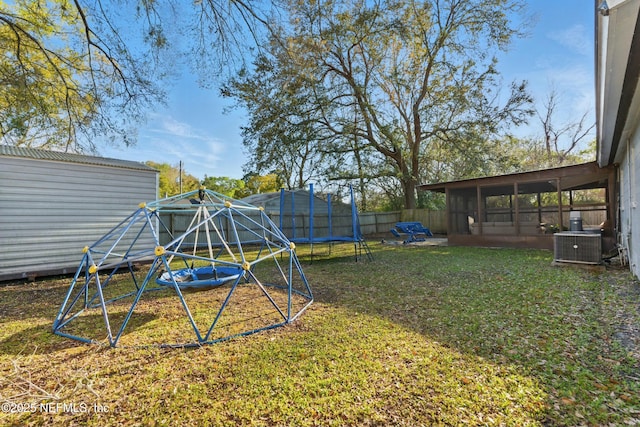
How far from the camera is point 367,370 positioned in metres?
2.17

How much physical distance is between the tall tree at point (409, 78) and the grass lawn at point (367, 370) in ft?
34.4

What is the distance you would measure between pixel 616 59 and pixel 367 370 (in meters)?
2.83

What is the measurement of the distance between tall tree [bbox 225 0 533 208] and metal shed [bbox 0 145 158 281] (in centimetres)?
786

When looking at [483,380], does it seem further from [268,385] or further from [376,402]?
[268,385]

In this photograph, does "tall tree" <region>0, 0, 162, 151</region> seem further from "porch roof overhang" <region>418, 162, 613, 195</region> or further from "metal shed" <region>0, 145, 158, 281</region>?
"porch roof overhang" <region>418, 162, 613, 195</region>

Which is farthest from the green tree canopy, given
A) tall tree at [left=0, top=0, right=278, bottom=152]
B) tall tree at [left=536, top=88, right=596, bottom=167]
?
tall tree at [left=536, top=88, right=596, bottom=167]

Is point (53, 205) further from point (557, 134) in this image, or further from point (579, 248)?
point (557, 134)

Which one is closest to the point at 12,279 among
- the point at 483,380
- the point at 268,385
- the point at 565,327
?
the point at 268,385

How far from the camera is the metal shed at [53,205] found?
221 inches

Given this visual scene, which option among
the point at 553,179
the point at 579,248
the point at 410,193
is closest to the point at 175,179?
the point at 410,193

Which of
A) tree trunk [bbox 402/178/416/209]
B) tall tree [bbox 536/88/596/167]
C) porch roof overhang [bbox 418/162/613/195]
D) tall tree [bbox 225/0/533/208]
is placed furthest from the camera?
tall tree [bbox 536/88/596/167]

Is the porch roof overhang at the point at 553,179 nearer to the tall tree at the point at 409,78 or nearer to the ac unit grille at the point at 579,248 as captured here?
the ac unit grille at the point at 579,248

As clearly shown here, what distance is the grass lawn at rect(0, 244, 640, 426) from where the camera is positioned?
1.72m

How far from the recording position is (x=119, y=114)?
7.17m
